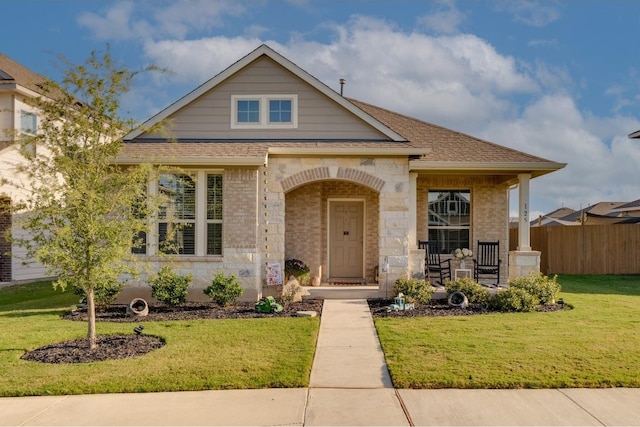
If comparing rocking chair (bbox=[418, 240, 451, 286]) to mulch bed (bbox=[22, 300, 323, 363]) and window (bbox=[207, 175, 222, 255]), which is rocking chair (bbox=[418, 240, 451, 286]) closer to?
mulch bed (bbox=[22, 300, 323, 363])

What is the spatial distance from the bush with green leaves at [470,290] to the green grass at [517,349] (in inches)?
41.0

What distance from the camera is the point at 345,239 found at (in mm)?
14367

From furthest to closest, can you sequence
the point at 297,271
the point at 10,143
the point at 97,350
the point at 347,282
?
1. the point at 10,143
2. the point at 347,282
3. the point at 297,271
4. the point at 97,350

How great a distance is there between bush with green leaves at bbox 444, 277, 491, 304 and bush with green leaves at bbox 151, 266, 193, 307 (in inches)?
217

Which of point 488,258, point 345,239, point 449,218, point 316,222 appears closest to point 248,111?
point 316,222

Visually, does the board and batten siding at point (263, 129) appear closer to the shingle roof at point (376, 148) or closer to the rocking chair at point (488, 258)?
the shingle roof at point (376, 148)

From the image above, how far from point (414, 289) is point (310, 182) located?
3579 millimetres

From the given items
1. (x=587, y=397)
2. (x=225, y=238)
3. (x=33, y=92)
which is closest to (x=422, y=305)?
(x=225, y=238)

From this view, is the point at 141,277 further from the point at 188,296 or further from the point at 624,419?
the point at 624,419

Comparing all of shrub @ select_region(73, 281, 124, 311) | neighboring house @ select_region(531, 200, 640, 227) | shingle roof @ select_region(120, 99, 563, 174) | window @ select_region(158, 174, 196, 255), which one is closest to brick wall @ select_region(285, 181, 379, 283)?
shingle roof @ select_region(120, 99, 563, 174)

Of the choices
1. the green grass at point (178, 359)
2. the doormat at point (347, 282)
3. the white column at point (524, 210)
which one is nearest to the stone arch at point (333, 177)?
the doormat at point (347, 282)

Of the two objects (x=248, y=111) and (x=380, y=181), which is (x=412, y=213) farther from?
(x=248, y=111)

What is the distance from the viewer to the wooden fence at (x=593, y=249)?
60.0 ft

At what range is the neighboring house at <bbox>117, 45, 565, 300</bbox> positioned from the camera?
11.4 m
